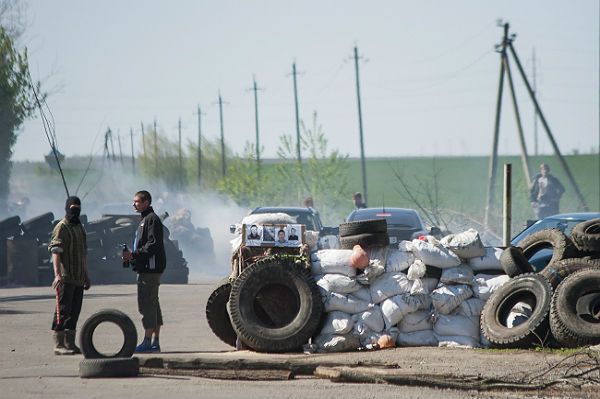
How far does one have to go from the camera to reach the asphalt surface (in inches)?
450

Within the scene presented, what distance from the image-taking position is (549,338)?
14680mm

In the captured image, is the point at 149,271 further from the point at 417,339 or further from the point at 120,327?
the point at 417,339

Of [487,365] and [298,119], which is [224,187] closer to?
[298,119]

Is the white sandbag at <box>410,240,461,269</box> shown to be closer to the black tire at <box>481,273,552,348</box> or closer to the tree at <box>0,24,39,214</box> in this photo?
the black tire at <box>481,273,552,348</box>

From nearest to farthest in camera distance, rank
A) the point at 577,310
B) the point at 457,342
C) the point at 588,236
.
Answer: the point at 577,310 → the point at 457,342 → the point at 588,236

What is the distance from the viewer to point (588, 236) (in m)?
16.6

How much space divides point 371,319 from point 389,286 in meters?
0.52

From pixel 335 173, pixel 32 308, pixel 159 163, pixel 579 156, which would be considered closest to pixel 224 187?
pixel 335 173

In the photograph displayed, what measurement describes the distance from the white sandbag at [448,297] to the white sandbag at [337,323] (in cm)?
103

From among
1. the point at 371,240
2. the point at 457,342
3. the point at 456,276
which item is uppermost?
the point at 371,240

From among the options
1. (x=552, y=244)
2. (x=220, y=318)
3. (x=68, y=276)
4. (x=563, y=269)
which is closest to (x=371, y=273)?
(x=220, y=318)

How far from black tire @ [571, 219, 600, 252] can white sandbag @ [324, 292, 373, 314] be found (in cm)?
307

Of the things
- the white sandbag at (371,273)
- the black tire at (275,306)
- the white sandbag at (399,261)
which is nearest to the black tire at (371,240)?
the white sandbag at (399,261)

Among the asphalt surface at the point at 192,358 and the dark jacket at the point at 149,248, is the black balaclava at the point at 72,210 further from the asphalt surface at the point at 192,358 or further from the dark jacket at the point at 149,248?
the asphalt surface at the point at 192,358
